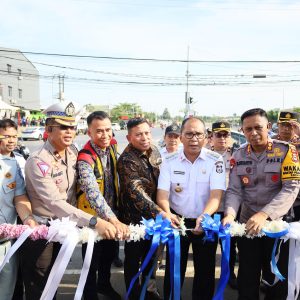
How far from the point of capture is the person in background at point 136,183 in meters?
2.82

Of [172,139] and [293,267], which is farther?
[172,139]

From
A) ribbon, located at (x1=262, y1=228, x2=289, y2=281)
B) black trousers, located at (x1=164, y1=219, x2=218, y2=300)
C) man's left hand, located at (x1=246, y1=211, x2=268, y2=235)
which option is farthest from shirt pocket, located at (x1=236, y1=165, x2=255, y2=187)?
black trousers, located at (x1=164, y1=219, x2=218, y2=300)

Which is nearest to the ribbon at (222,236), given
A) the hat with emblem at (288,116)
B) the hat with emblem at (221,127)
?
the hat with emblem at (221,127)

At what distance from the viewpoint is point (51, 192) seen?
2.48 m

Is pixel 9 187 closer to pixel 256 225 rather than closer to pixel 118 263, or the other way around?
pixel 256 225

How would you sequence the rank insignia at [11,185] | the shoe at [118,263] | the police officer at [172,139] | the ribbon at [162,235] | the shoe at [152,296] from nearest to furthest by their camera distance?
the ribbon at [162,235] < the rank insignia at [11,185] < the shoe at [152,296] < the shoe at [118,263] < the police officer at [172,139]

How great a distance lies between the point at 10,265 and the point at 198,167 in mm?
1705

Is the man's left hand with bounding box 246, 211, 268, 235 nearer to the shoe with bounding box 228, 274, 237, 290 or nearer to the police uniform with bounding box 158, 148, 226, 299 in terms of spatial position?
the police uniform with bounding box 158, 148, 226, 299

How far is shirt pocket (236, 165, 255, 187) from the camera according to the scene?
2.75 metres

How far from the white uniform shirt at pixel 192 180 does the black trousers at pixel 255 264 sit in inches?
18.2

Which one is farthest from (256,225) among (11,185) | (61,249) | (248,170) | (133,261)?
(11,185)

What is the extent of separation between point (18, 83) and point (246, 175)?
4771 centimetres

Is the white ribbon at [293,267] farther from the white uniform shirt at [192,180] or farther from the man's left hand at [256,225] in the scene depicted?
the white uniform shirt at [192,180]

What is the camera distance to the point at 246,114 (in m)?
2.78
